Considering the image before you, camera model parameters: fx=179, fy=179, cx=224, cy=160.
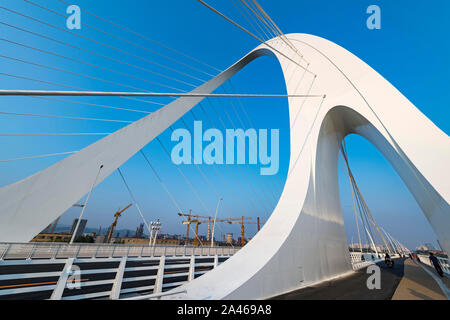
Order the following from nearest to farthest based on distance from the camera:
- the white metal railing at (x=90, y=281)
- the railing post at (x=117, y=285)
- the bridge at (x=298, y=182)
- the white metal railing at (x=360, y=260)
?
the bridge at (x=298, y=182) < the white metal railing at (x=90, y=281) < the railing post at (x=117, y=285) < the white metal railing at (x=360, y=260)

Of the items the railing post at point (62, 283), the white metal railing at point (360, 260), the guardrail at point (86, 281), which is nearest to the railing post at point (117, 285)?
the guardrail at point (86, 281)

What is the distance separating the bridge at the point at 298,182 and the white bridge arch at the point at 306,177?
0.02 metres

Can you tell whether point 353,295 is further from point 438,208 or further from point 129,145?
point 129,145

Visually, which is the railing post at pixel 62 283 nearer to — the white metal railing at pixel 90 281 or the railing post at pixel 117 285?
the white metal railing at pixel 90 281

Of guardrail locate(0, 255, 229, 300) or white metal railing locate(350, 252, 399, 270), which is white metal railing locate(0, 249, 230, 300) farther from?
white metal railing locate(350, 252, 399, 270)

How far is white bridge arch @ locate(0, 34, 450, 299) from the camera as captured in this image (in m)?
3.24

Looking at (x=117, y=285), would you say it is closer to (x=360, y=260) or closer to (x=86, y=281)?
(x=86, y=281)

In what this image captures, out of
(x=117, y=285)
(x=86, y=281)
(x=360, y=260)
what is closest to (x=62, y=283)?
(x=117, y=285)

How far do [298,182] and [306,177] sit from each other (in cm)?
28

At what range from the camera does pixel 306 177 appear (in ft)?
17.6

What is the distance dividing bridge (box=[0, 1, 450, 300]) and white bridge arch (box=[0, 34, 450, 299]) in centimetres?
2

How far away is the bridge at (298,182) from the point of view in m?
3.18
